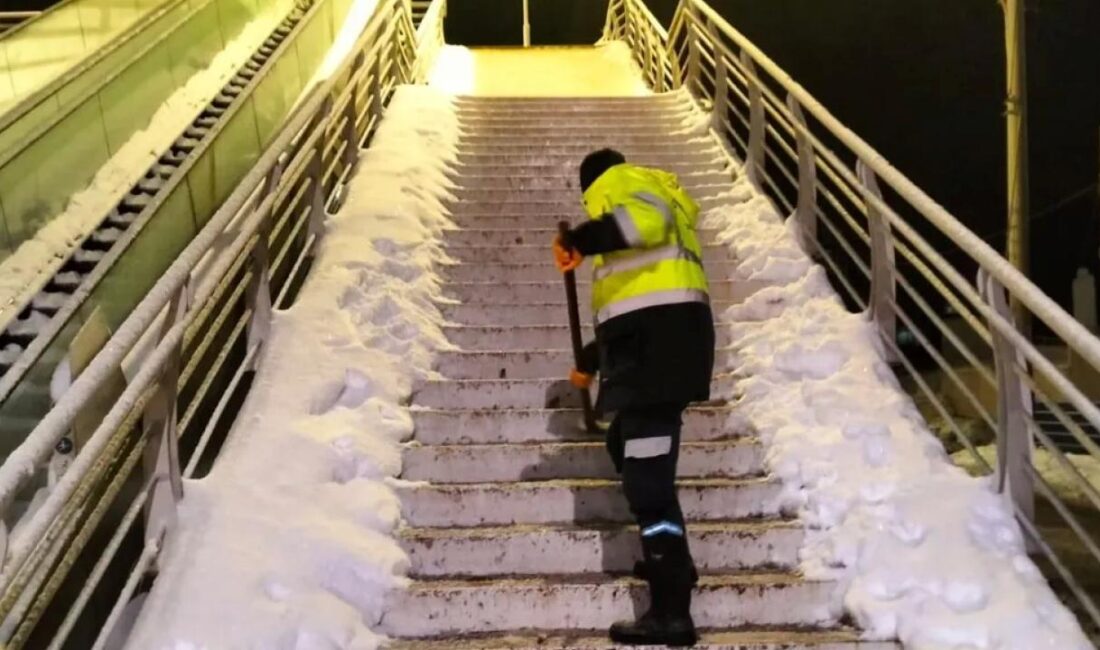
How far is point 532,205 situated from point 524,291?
122cm

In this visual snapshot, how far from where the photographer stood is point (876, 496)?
3.42m

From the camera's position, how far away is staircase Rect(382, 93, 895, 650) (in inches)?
126

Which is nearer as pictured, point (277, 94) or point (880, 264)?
point (880, 264)

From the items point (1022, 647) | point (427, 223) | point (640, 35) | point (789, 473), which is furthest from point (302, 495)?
point (640, 35)

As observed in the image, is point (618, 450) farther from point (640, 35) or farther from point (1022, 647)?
point (640, 35)

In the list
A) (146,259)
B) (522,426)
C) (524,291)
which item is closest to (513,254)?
(524,291)

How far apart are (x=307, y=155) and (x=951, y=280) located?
10.3 ft

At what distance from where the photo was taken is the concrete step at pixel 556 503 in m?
3.65

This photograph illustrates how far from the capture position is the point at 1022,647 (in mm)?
2738

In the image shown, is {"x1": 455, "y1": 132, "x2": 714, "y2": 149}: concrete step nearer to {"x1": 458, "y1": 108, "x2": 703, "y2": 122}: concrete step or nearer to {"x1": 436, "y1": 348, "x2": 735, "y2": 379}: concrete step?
{"x1": 458, "y1": 108, "x2": 703, "y2": 122}: concrete step

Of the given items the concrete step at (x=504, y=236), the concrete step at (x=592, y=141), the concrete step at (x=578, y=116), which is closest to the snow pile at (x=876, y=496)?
the concrete step at (x=504, y=236)

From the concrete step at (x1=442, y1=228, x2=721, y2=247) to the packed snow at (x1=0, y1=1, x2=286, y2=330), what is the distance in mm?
2173

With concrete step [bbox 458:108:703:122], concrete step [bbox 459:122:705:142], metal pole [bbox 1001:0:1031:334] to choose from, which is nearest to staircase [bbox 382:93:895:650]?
concrete step [bbox 459:122:705:142]

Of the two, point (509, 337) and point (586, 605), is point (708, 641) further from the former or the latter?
point (509, 337)
